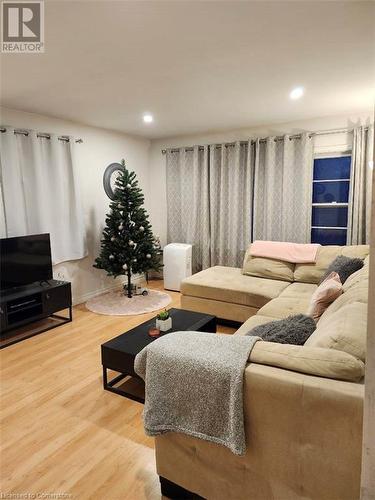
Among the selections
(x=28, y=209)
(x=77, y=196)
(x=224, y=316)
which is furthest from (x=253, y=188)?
(x=28, y=209)

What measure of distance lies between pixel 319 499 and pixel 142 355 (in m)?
0.88

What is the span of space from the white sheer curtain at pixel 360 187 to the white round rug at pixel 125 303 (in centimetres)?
262

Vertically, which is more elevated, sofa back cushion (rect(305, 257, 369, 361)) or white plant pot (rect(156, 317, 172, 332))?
sofa back cushion (rect(305, 257, 369, 361))

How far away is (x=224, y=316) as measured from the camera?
351 cm

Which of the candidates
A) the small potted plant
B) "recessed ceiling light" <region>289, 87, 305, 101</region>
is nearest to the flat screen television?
the small potted plant

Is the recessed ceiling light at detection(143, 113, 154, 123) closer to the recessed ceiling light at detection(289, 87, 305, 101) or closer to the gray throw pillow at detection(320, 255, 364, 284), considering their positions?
the recessed ceiling light at detection(289, 87, 305, 101)

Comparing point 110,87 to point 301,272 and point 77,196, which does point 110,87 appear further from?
point 301,272

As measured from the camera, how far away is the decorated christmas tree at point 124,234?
14.3ft

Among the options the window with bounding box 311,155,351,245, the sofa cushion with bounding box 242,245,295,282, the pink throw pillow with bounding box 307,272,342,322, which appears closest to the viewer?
the pink throw pillow with bounding box 307,272,342,322

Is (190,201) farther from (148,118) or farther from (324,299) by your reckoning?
(324,299)

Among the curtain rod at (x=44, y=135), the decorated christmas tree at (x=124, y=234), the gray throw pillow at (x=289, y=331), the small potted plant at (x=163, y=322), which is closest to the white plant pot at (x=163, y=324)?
the small potted plant at (x=163, y=322)

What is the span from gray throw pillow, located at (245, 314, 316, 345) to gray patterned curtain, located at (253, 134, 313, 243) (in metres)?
2.77

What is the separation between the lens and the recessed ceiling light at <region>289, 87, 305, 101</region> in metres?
3.03

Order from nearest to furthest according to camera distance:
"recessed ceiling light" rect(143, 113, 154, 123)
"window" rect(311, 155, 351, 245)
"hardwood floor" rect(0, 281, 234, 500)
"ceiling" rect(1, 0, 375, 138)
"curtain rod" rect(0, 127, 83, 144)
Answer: "hardwood floor" rect(0, 281, 234, 500)
"ceiling" rect(1, 0, 375, 138)
"curtain rod" rect(0, 127, 83, 144)
"recessed ceiling light" rect(143, 113, 154, 123)
"window" rect(311, 155, 351, 245)
